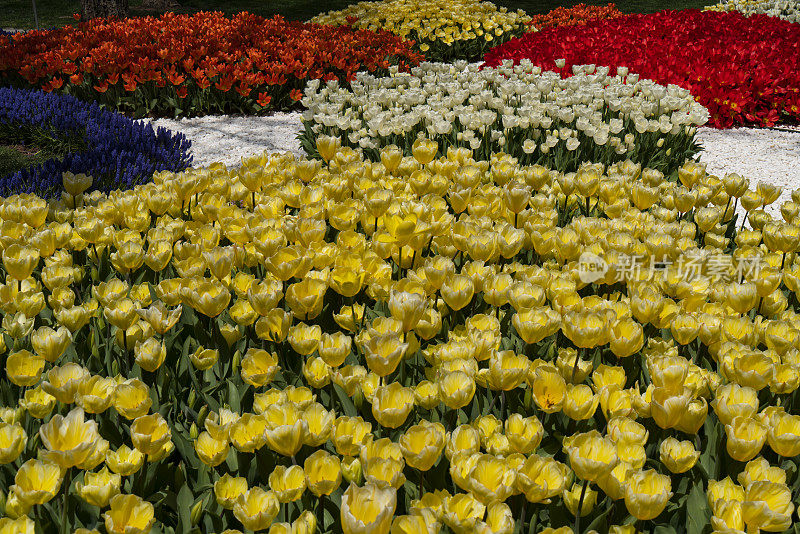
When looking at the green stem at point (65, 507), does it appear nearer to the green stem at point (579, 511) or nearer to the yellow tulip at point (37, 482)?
the yellow tulip at point (37, 482)

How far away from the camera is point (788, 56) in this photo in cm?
785

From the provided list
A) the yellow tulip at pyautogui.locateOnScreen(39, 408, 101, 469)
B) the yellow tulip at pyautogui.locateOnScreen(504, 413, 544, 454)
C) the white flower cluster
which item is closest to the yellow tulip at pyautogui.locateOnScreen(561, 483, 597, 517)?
the yellow tulip at pyautogui.locateOnScreen(504, 413, 544, 454)

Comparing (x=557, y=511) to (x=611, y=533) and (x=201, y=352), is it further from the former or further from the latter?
(x=201, y=352)

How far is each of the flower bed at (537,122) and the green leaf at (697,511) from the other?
127 inches

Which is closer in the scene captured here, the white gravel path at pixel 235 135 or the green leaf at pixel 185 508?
the green leaf at pixel 185 508

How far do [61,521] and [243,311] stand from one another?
0.77 m

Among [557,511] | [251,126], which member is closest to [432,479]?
[557,511]

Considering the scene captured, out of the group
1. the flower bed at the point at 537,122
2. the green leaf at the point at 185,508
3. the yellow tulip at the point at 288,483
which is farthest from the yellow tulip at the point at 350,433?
the flower bed at the point at 537,122

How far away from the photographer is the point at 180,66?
27.5 ft

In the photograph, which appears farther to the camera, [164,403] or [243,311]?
[243,311]

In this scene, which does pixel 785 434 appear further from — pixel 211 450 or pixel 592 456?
pixel 211 450

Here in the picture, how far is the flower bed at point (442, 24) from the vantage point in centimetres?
1206

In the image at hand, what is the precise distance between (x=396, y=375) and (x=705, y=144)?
6.08 meters

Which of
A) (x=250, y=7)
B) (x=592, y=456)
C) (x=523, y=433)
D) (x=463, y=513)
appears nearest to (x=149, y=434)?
(x=463, y=513)
